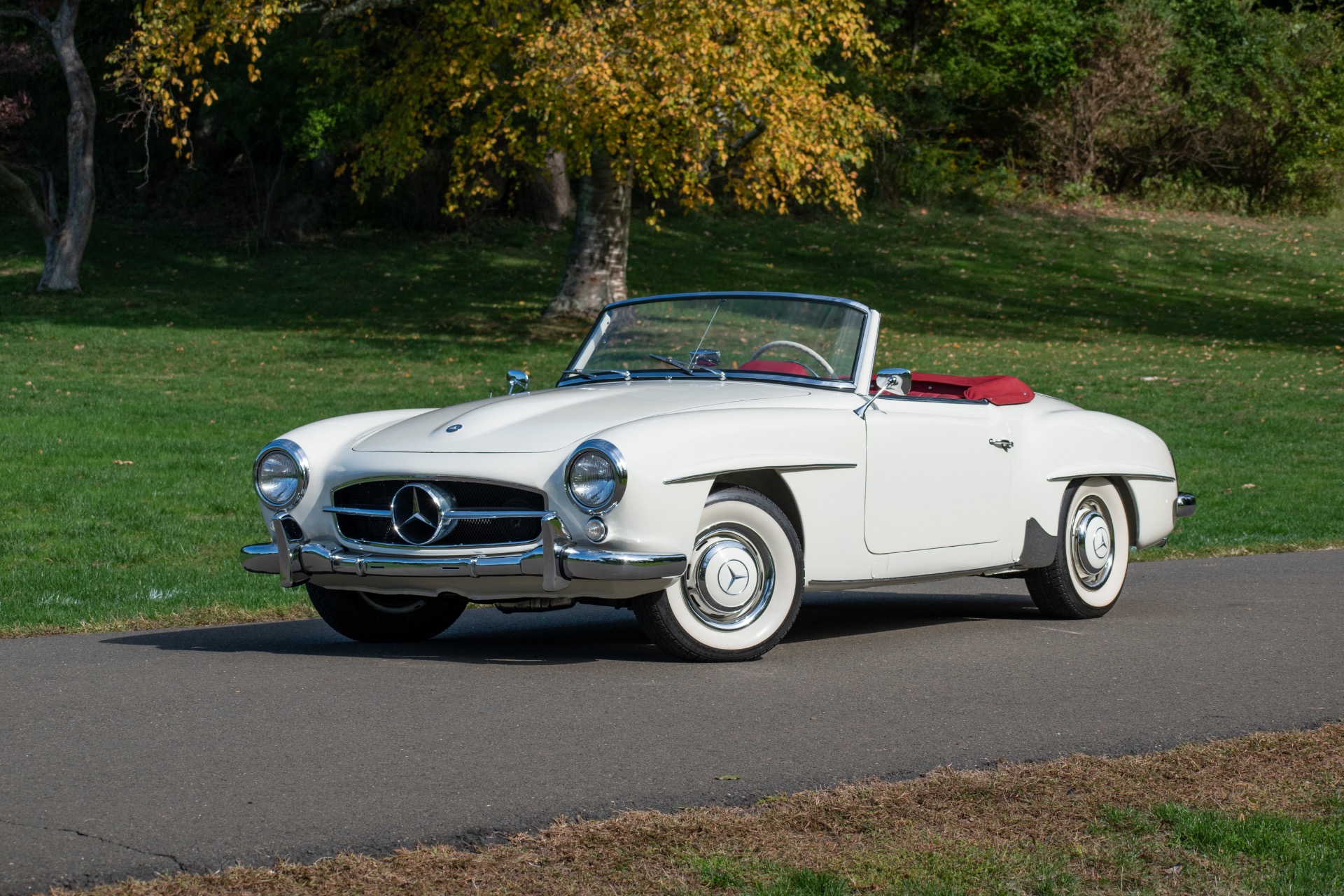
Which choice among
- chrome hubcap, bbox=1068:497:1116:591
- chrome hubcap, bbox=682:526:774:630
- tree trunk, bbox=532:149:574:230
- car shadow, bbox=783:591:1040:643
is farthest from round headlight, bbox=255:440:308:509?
tree trunk, bbox=532:149:574:230

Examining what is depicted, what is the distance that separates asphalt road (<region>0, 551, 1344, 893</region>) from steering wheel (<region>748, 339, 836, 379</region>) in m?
1.20

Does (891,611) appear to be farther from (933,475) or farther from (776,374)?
(776,374)

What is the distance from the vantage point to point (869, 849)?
4027 mm

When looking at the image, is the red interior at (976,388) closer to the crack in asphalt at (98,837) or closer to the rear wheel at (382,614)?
the rear wheel at (382,614)

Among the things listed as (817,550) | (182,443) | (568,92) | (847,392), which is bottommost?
(182,443)

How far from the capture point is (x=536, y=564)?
20.1ft

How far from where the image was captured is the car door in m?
7.02

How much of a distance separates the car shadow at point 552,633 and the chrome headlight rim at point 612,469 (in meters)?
0.87

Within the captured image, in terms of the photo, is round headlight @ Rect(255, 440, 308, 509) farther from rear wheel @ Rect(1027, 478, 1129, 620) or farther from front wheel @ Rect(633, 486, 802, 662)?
rear wheel @ Rect(1027, 478, 1129, 620)

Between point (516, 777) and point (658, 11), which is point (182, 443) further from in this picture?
point (516, 777)

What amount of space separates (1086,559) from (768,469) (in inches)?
89.2

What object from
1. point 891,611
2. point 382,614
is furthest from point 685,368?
point 891,611

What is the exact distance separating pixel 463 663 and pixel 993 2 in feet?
130

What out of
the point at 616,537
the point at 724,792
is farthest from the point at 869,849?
the point at 616,537
